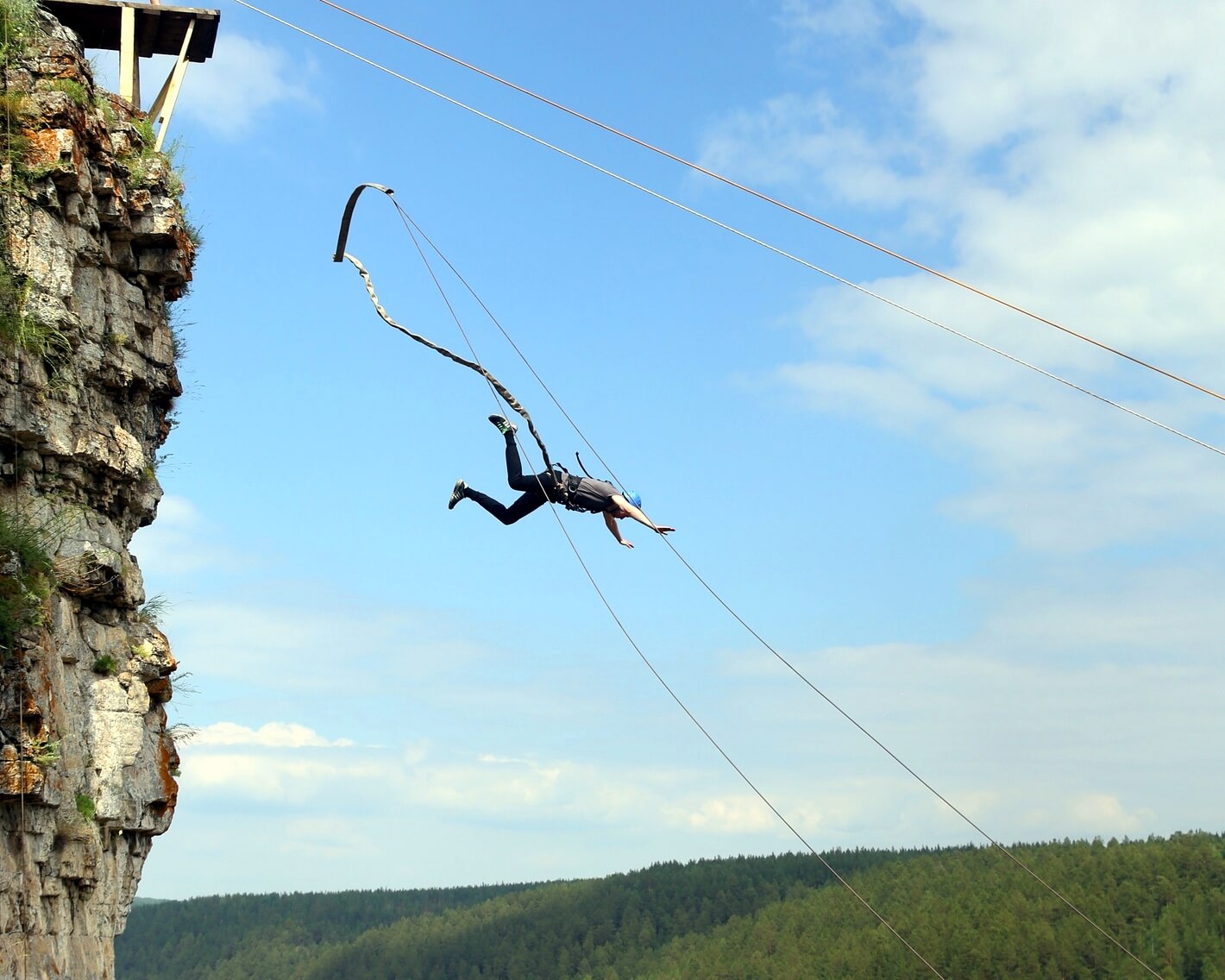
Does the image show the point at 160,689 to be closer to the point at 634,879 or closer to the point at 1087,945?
the point at 1087,945

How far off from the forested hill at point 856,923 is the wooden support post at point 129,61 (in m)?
114

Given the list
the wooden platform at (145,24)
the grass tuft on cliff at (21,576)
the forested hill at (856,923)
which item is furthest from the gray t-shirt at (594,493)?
the forested hill at (856,923)

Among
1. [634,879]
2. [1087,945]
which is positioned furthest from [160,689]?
[634,879]

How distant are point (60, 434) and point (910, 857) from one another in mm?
163746

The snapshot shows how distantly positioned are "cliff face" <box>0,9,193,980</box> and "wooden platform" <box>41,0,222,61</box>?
108 inches

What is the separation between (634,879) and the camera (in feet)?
641

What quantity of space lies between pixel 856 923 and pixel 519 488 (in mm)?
139272

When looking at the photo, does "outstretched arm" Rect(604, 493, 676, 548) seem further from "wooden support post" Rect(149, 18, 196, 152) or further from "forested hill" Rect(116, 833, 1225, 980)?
"forested hill" Rect(116, 833, 1225, 980)

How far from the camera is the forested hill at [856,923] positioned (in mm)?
122312

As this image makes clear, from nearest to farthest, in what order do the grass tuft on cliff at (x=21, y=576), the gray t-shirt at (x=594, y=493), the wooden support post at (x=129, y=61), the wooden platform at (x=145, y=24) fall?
the grass tuft on cliff at (x=21, y=576) → the gray t-shirt at (x=594, y=493) → the wooden support post at (x=129, y=61) → the wooden platform at (x=145, y=24)

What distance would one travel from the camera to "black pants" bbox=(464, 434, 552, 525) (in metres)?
18.1

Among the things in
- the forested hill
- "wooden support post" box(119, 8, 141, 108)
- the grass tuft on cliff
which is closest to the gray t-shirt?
the grass tuft on cliff

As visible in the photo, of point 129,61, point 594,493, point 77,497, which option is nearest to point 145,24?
point 129,61

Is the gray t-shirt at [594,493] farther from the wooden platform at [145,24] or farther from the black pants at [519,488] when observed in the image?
the wooden platform at [145,24]
